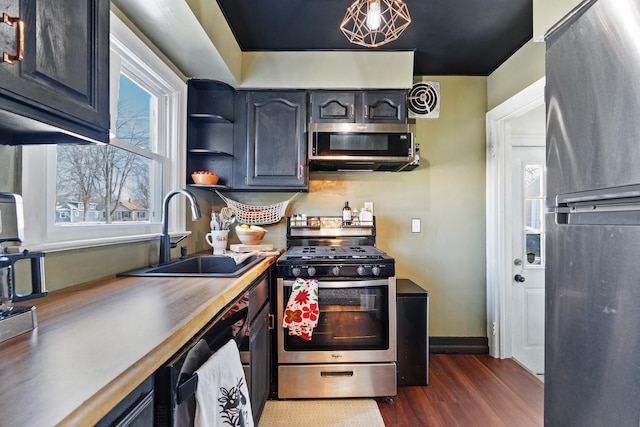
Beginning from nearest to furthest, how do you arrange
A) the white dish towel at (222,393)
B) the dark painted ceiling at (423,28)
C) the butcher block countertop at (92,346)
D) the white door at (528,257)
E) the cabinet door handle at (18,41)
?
1. the butcher block countertop at (92,346)
2. the cabinet door handle at (18,41)
3. the white dish towel at (222,393)
4. the dark painted ceiling at (423,28)
5. the white door at (528,257)

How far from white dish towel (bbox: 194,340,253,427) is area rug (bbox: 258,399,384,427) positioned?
84 cm

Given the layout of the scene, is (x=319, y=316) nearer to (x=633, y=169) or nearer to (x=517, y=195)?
(x=633, y=169)

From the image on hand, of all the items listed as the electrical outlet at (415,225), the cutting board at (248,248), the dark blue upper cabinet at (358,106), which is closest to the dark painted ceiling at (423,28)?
the dark blue upper cabinet at (358,106)

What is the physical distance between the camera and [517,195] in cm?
262

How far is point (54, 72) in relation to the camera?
2.63ft

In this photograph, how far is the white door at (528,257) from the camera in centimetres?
254

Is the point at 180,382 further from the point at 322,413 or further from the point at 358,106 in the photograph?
the point at 358,106

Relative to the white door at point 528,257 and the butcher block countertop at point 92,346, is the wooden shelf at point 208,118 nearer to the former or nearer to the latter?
the butcher block countertop at point 92,346

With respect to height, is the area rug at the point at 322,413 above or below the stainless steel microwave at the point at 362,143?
below

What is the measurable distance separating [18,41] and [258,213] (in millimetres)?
1950

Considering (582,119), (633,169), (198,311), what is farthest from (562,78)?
(198,311)

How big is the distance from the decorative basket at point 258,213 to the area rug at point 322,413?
4.36 ft

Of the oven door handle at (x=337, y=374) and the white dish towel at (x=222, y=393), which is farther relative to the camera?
the oven door handle at (x=337, y=374)

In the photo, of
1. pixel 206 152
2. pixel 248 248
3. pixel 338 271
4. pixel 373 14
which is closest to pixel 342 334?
pixel 338 271
